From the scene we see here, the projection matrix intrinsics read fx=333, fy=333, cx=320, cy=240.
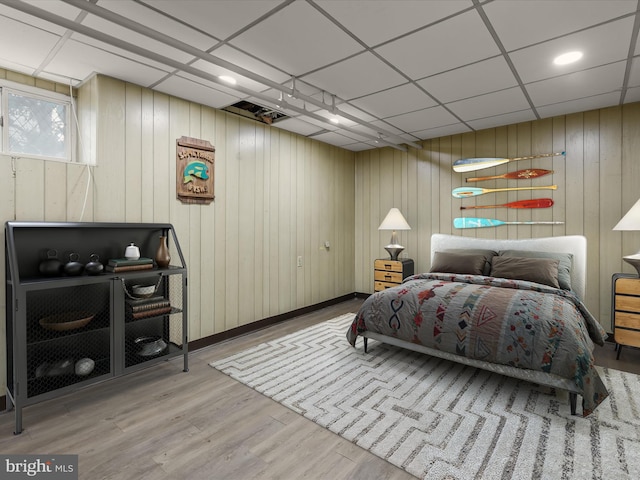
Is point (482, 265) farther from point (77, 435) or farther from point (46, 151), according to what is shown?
point (46, 151)

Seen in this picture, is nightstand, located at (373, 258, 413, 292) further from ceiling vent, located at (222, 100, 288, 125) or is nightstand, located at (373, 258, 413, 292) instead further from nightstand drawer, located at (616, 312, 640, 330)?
ceiling vent, located at (222, 100, 288, 125)

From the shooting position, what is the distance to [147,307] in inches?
108

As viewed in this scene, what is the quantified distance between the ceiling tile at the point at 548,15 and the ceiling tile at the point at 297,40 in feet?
3.03

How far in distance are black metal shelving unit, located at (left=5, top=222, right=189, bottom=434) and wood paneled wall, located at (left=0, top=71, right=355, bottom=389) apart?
0.18 metres

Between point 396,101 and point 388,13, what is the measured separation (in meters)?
1.46

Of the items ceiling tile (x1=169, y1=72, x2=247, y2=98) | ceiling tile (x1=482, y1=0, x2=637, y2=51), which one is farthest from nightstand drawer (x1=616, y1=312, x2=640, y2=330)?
ceiling tile (x1=169, y1=72, x2=247, y2=98)

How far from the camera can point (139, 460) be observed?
1.82 m

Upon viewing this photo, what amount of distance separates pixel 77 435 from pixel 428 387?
2.40 m

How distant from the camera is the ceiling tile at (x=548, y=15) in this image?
1944 mm

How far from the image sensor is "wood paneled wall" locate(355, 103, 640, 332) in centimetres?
359

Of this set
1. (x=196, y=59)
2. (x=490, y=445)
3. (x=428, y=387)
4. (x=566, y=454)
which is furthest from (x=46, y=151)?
(x=566, y=454)

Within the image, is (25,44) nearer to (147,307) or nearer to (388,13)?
(147,307)

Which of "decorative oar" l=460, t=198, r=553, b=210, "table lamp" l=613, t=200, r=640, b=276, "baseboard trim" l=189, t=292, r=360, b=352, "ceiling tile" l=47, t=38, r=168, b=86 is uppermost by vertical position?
"ceiling tile" l=47, t=38, r=168, b=86

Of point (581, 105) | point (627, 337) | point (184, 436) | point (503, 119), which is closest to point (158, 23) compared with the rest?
point (184, 436)
